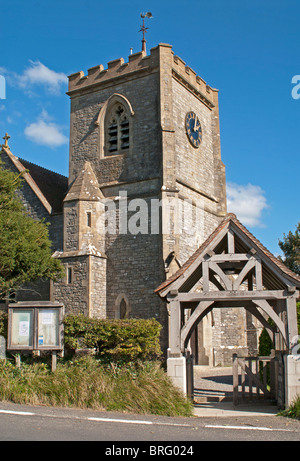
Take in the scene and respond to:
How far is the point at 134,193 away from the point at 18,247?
6187 mm

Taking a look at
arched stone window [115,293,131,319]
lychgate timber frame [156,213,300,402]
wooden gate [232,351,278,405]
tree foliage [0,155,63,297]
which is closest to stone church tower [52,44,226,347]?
arched stone window [115,293,131,319]

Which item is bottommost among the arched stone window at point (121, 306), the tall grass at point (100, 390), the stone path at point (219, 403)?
the stone path at point (219, 403)

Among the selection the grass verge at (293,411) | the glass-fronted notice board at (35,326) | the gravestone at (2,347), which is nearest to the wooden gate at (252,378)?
the grass verge at (293,411)

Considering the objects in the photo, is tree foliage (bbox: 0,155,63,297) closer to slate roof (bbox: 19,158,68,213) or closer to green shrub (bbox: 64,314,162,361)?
slate roof (bbox: 19,158,68,213)

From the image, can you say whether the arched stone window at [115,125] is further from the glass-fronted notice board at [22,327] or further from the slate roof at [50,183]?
the glass-fronted notice board at [22,327]

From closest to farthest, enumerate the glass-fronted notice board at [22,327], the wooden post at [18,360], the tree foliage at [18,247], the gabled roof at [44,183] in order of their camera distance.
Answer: the wooden post at [18,360] → the glass-fronted notice board at [22,327] → the tree foliage at [18,247] → the gabled roof at [44,183]

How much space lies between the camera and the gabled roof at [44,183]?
22.1 m

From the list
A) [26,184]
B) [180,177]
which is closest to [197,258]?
[180,177]

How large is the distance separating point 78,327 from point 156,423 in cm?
372

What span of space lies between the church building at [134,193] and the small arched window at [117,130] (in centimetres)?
6

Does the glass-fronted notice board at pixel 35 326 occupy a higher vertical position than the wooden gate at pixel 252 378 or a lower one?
higher

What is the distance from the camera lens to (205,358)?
20797 mm
